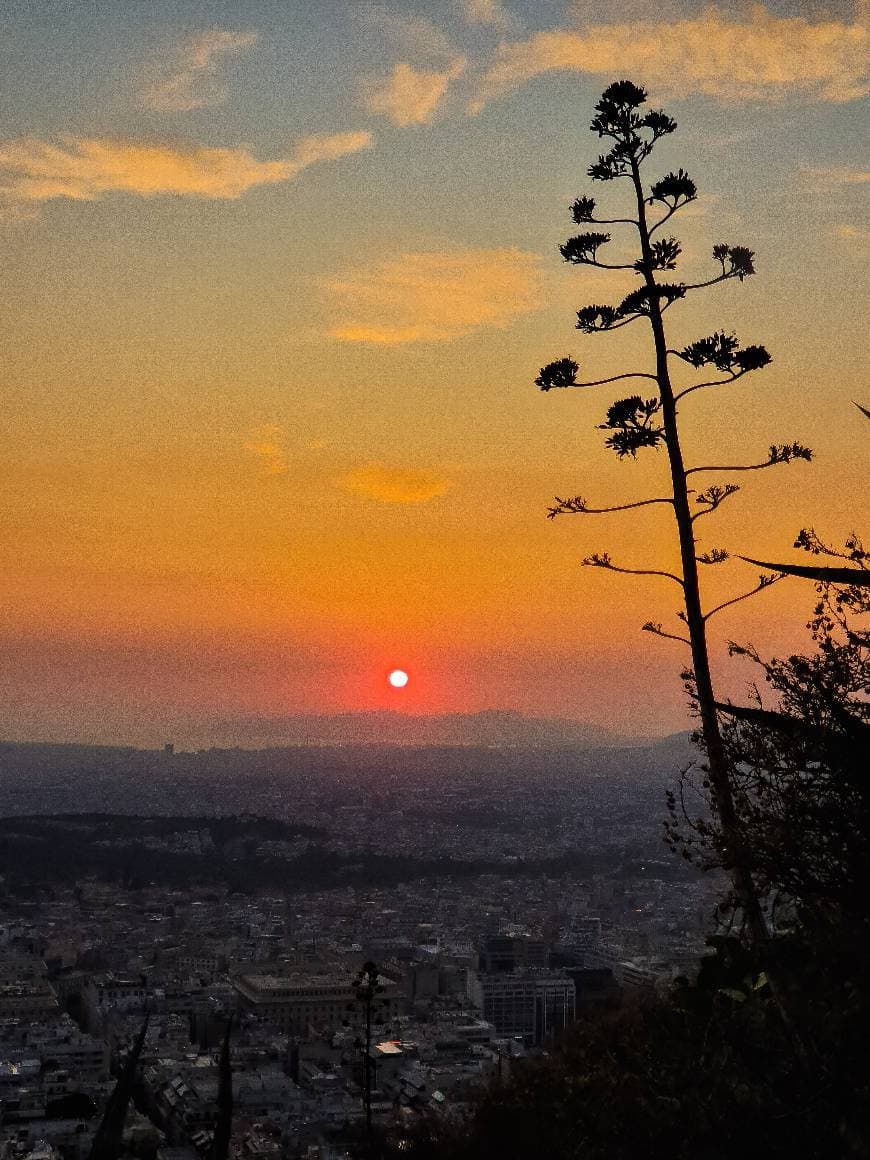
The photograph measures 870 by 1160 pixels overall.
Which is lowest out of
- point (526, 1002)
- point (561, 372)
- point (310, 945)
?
point (526, 1002)

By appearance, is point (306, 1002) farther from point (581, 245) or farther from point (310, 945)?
point (581, 245)

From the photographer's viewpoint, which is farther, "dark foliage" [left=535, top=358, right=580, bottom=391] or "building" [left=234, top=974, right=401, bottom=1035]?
"building" [left=234, top=974, right=401, bottom=1035]

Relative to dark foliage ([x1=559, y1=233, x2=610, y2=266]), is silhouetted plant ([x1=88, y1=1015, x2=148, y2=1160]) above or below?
below

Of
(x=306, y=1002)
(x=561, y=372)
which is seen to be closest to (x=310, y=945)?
(x=306, y=1002)

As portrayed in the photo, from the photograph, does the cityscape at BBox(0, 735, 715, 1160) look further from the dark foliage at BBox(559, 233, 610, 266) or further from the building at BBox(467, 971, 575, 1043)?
the dark foliage at BBox(559, 233, 610, 266)

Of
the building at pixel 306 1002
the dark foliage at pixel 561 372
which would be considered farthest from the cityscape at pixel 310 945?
the dark foliage at pixel 561 372

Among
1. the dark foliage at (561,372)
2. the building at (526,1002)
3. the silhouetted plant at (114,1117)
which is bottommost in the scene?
the building at (526,1002)

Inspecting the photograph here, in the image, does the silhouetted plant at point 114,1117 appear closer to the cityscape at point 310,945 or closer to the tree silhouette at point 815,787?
the tree silhouette at point 815,787

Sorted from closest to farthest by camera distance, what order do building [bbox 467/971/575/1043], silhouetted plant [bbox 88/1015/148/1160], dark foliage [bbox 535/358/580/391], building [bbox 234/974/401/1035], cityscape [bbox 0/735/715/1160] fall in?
silhouetted plant [bbox 88/1015/148/1160]
dark foliage [bbox 535/358/580/391]
cityscape [bbox 0/735/715/1160]
building [bbox 467/971/575/1043]
building [bbox 234/974/401/1035]

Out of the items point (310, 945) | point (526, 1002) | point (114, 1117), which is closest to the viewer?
point (114, 1117)

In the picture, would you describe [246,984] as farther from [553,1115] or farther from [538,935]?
[553,1115]

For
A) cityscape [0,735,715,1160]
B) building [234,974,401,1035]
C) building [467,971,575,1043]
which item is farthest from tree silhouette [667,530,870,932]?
building [234,974,401,1035]

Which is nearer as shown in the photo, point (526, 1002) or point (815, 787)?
point (815, 787)
